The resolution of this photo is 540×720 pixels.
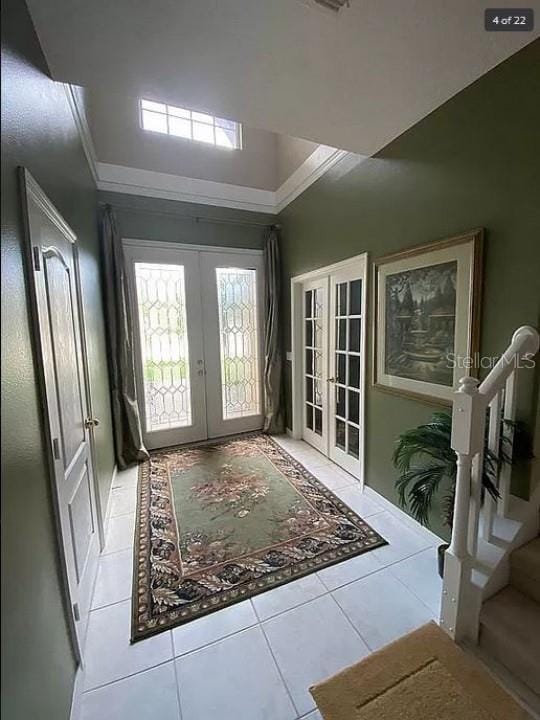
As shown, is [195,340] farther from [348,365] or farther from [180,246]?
[348,365]

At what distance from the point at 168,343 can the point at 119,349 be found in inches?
22.0

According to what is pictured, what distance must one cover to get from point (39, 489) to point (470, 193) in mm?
2487

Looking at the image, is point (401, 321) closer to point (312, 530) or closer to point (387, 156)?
point (387, 156)

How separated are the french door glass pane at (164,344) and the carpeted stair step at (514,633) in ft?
10.5

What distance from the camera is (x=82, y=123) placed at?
2266 mm

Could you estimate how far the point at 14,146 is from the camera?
3.35 feet

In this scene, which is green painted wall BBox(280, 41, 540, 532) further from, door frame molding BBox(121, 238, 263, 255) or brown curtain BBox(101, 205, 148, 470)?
brown curtain BBox(101, 205, 148, 470)

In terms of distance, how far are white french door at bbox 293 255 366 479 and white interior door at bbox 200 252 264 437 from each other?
0.58 m

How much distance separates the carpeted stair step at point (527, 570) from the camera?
1.44m

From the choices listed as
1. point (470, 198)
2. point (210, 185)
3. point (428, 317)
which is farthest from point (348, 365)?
point (210, 185)

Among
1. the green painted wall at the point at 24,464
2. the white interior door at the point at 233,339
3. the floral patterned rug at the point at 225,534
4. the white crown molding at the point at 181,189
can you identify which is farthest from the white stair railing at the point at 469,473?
the white crown molding at the point at 181,189

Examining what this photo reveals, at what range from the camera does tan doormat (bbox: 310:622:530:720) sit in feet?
3.82

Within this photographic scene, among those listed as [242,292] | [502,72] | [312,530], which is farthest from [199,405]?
[502,72]

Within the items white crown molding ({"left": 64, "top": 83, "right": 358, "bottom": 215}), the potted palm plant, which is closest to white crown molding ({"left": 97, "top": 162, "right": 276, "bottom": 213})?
white crown molding ({"left": 64, "top": 83, "right": 358, "bottom": 215})
